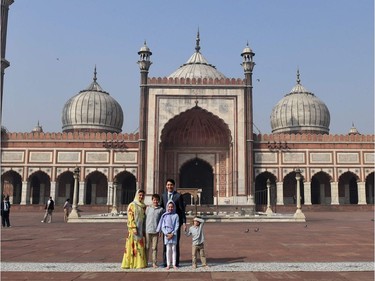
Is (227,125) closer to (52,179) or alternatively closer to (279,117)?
(279,117)

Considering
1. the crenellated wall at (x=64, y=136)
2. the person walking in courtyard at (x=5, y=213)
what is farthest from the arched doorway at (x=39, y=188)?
the person walking in courtyard at (x=5, y=213)

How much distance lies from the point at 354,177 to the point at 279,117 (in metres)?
8.19

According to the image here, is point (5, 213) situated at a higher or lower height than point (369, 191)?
lower

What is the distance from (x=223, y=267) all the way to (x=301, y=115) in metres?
31.0

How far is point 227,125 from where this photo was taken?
89.6ft

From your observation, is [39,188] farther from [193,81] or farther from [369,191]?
[369,191]

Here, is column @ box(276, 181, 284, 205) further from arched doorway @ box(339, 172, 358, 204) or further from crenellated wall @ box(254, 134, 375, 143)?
arched doorway @ box(339, 172, 358, 204)

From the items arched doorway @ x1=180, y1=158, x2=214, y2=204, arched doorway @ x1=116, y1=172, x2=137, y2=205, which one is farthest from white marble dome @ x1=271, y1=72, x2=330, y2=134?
arched doorway @ x1=116, y1=172, x2=137, y2=205

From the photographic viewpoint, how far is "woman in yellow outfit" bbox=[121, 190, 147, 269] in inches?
220

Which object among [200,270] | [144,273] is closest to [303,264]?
[200,270]

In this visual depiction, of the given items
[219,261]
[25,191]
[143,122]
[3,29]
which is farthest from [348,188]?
[219,261]

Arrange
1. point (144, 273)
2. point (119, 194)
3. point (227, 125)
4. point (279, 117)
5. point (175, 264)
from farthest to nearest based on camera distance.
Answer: point (279, 117) < point (119, 194) < point (227, 125) < point (175, 264) < point (144, 273)

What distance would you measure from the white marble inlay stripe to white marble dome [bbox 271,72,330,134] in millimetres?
29995

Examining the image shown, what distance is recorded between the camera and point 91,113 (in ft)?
112
